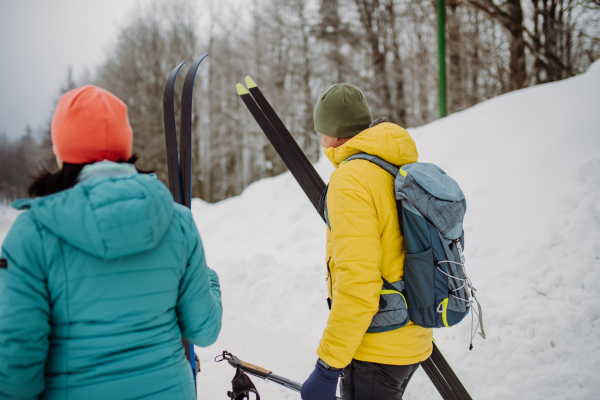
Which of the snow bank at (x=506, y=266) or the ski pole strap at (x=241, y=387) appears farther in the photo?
the snow bank at (x=506, y=266)

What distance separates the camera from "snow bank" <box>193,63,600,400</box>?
274 centimetres

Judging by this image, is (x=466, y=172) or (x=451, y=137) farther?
(x=451, y=137)

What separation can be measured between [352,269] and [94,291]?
863 millimetres

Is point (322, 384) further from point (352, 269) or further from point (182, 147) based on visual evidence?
point (182, 147)

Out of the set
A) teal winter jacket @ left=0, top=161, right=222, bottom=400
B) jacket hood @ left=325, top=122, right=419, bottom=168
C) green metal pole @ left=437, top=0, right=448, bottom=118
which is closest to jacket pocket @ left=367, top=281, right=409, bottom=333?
jacket hood @ left=325, top=122, right=419, bottom=168

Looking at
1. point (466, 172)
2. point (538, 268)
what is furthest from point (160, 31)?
point (538, 268)

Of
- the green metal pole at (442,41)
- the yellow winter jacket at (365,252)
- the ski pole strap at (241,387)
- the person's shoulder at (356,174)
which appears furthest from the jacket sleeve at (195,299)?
the green metal pole at (442,41)

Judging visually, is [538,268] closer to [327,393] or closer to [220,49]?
[327,393]

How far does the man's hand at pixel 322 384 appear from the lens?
1399 mm

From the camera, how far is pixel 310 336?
3846 mm

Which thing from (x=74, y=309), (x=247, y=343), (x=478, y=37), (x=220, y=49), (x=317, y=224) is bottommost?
(x=247, y=343)

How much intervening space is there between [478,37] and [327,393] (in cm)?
1102

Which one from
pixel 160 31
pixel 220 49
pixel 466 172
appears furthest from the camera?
pixel 220 49

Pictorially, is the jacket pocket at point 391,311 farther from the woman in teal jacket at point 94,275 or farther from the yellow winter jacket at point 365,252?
the woman in teal jacket at point 94,275
